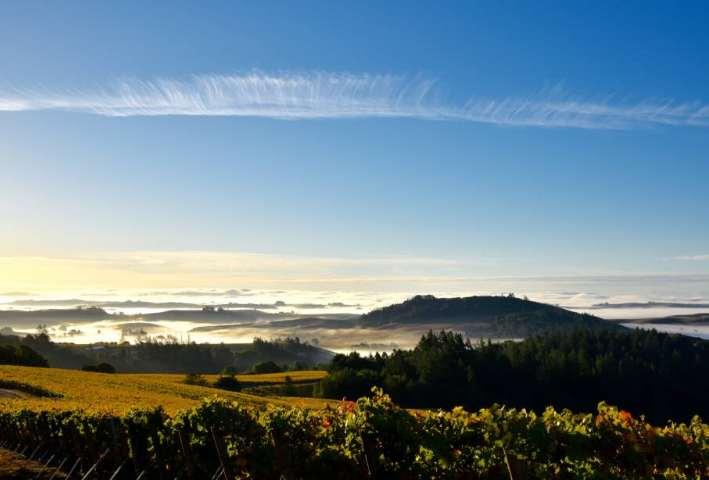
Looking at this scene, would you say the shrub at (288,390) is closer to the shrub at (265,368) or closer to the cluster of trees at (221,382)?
the cluster of trees at (221,382)

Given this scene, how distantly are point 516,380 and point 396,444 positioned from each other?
15177cm

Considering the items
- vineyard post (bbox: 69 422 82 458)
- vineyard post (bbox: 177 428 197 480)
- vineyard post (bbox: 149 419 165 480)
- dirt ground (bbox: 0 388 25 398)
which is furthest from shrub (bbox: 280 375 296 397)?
vineyard post (bbox: 177 428 197 480)

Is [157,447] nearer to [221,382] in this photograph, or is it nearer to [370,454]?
[370,454]

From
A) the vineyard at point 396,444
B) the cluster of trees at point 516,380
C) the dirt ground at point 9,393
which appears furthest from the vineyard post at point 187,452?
the cluster of trees at point 516,380

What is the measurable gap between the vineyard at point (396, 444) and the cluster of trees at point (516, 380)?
345ft

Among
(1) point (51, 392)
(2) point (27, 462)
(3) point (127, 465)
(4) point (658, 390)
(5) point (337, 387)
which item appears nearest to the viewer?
(3) point (127, 465)

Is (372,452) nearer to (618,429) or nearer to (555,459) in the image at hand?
(555,459)

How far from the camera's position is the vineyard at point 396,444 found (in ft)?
33.5

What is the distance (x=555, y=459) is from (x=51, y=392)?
166 feet

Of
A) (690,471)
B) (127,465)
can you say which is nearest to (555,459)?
(690,471)

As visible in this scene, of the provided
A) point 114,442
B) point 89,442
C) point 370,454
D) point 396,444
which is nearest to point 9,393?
point 89,442

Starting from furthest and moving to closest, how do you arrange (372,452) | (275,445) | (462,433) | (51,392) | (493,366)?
1. (493,366)
2. (51,392)
3. (275,445)
4. (372,452)
5. (462,433)

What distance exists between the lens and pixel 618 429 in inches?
414

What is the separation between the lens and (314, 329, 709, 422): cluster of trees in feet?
438
